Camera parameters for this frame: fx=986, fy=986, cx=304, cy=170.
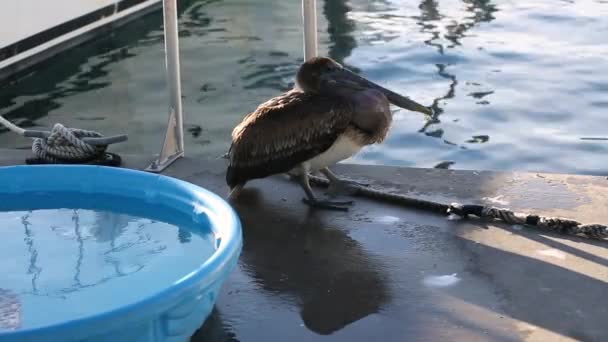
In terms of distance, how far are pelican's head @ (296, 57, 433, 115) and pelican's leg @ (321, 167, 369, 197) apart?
0.37 m

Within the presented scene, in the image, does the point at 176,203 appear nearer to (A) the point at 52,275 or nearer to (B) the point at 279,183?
(A) the point at 52,275

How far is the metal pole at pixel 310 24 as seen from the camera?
14.4 ft

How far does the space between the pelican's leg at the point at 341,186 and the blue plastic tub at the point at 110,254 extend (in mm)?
1117

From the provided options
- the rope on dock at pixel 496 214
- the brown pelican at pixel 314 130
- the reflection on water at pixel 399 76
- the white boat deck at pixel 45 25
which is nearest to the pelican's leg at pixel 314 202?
the brown pelican at pixel 314 130

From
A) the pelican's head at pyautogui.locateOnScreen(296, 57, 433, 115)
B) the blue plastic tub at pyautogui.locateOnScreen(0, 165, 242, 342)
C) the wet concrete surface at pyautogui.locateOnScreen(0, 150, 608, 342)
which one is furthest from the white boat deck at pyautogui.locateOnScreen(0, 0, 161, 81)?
the blue plastic tub at pyautogui.locateOnScreen(0, 165, 242, 342)

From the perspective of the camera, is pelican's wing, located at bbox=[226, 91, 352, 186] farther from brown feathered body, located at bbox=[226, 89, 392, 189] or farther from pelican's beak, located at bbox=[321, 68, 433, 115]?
pelican's beak, located at bbox=[321, 68, 433, 115]

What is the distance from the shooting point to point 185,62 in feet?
32.6

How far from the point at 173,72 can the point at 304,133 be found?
74 cm

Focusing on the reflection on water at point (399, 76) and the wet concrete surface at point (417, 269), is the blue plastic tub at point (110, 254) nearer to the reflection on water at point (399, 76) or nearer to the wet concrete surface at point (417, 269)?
the wet concrete surface at point (417, 269)

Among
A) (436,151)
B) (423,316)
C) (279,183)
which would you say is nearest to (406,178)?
(279,183)

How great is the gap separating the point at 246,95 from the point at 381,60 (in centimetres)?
155

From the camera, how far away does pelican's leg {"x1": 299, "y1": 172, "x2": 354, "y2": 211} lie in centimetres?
389

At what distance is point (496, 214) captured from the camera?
3646 millimetres

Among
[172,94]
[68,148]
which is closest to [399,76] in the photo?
[172,94]
